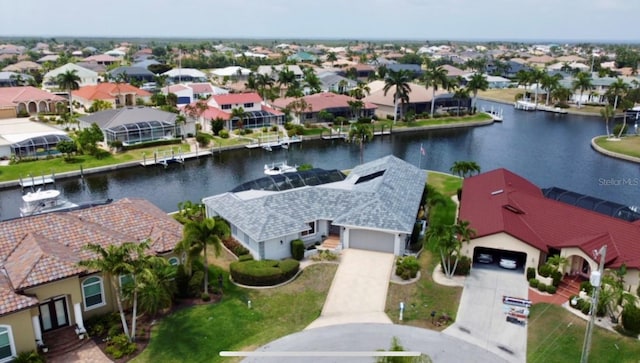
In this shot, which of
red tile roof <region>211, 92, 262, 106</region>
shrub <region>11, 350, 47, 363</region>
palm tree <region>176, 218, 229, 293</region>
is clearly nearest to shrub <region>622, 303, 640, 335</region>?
palm tree <region>176, 218, 229, 293</region>

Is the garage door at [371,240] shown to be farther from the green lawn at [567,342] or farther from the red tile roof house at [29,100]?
the red tile roof house at [29,100]

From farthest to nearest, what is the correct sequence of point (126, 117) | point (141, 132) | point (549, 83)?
point (549, 83)
point (126, 117)
point (141, 132)

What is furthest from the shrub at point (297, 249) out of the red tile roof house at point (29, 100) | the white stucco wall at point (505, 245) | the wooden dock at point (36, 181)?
the red tile roof house at point (29, 100)

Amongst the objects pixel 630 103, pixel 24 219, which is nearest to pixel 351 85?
pixel 630 103

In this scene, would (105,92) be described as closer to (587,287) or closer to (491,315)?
(491,315)

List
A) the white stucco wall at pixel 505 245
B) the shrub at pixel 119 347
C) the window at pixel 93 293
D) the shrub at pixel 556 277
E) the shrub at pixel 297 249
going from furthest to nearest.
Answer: the shrub at pixel 297 249 → the white stucco wall at pixel 505 245 → the shrub at pixel 556 277 → the window at pixel 93 293 → the shrub at pixel 119 347

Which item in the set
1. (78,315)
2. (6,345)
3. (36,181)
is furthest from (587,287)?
(36,181)

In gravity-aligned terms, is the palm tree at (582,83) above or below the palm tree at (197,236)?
above

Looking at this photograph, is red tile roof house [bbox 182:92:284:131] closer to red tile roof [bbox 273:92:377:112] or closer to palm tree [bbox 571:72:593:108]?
red tile roof [bbox 273:92:377:112]
